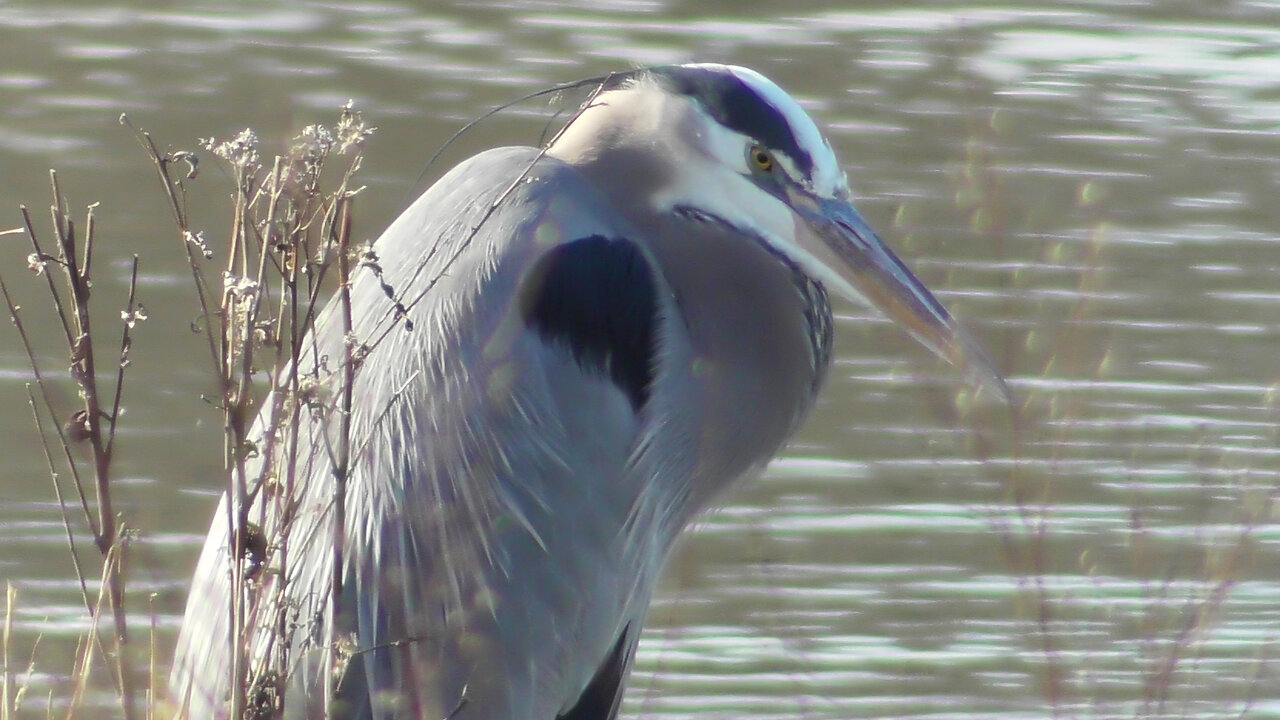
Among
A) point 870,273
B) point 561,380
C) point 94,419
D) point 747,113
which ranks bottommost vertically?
point 561,380

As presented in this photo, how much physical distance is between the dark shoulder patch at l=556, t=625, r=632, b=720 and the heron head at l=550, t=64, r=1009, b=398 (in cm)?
68

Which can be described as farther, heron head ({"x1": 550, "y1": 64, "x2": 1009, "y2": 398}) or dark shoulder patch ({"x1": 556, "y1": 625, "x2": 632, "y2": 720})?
dark shoulder patch ({"x1": 556, "y1": 625, "x2": 632, "y2": 720})

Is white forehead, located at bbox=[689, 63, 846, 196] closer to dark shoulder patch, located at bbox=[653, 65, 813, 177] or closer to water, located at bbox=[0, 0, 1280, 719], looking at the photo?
dark shoulder patch, located at bbox=[653, 65, 813, 177]

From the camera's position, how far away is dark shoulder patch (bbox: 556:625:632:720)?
3320mm

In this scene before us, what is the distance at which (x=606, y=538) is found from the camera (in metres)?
Answer: 3.11

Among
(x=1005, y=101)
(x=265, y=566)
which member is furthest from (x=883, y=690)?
(x=1005, y=101)

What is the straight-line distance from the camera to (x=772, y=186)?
123 inches

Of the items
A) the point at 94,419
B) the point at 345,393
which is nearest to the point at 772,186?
the point at 345,393

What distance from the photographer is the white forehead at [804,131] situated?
3.05 m

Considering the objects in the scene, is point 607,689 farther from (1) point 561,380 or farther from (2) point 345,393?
(2) point 345,393

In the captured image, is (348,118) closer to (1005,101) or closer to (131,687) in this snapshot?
(131,687)

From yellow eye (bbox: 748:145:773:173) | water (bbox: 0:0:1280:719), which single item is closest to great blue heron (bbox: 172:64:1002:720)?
yellow eye (bbox: 748:145:773:173)

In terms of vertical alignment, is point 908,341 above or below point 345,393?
below

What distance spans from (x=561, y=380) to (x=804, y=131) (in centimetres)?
51
